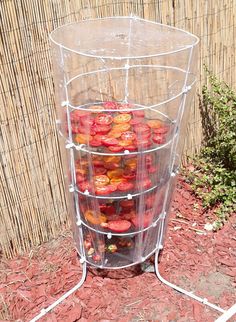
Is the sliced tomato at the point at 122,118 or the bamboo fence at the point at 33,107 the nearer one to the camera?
the sliced tomato at the point at 122,118

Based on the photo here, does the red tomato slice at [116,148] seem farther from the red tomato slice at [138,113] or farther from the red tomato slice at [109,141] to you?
the red tomato slice at [138,113]

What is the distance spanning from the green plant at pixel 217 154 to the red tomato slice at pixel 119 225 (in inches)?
37.5

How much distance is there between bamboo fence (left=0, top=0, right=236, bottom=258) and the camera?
2.40 metres

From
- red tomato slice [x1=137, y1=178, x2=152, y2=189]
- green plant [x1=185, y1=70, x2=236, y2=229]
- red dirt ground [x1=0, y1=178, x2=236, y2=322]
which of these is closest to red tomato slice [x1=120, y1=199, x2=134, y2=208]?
red tomato slice [x1=137, y1=178, x2=152, y2=189]

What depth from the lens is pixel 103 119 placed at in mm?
2105

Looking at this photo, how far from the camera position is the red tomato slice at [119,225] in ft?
7.64

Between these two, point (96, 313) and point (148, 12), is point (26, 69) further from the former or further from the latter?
point (96, 313)

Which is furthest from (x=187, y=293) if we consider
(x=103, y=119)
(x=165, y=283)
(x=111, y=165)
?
(x=103, y=119)

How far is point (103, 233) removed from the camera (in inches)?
93.6

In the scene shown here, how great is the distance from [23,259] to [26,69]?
118 centimetres

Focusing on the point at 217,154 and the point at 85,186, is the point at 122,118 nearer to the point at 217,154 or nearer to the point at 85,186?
the point at 85,186

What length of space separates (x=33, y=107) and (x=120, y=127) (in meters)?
0.69

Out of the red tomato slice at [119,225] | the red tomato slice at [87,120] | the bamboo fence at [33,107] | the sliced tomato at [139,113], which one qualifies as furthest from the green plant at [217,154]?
the red tomato slice at [87,120]

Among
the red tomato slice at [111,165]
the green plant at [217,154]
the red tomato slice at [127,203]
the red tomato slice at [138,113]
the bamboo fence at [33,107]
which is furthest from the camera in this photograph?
the green plant at [217,154]
